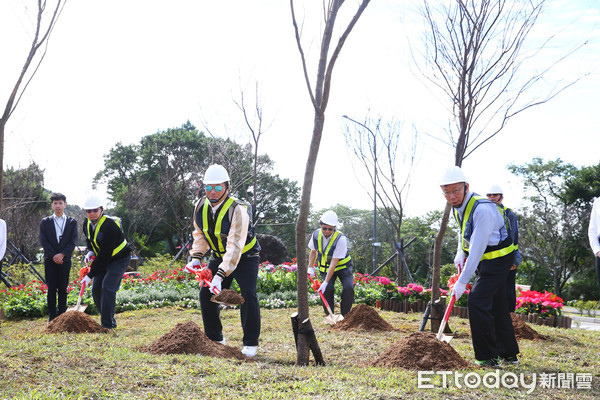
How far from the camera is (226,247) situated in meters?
5.45

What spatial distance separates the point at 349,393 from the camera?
146 inches

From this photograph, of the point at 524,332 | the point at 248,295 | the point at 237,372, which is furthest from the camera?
the point at 524,332

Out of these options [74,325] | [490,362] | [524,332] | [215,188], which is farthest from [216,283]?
[524,332]

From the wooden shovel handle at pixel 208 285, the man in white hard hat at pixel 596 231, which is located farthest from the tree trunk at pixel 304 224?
the man in white hard hat at pixel 596 231

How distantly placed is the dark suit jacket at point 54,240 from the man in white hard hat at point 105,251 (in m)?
0.82

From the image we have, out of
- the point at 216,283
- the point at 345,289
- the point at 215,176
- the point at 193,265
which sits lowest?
the point at 345,289

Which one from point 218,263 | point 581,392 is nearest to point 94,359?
point 218,263

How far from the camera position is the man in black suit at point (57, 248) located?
787 centimetres

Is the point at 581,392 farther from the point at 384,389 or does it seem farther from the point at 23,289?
the point at 23,289

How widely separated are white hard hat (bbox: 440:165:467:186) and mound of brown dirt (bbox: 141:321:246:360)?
8.47ft

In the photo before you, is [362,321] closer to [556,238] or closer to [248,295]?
[248,295]

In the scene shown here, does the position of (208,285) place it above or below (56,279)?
above

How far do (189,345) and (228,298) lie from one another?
1.94ft

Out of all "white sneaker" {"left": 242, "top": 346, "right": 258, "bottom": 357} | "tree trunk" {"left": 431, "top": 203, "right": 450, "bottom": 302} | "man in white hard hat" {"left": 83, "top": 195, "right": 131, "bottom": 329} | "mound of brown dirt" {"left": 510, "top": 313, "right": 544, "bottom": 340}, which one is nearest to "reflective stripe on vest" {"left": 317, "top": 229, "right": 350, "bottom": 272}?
"tree trunk" {"left": 431, "top": 203, "right": 450, "bottom": 302}
